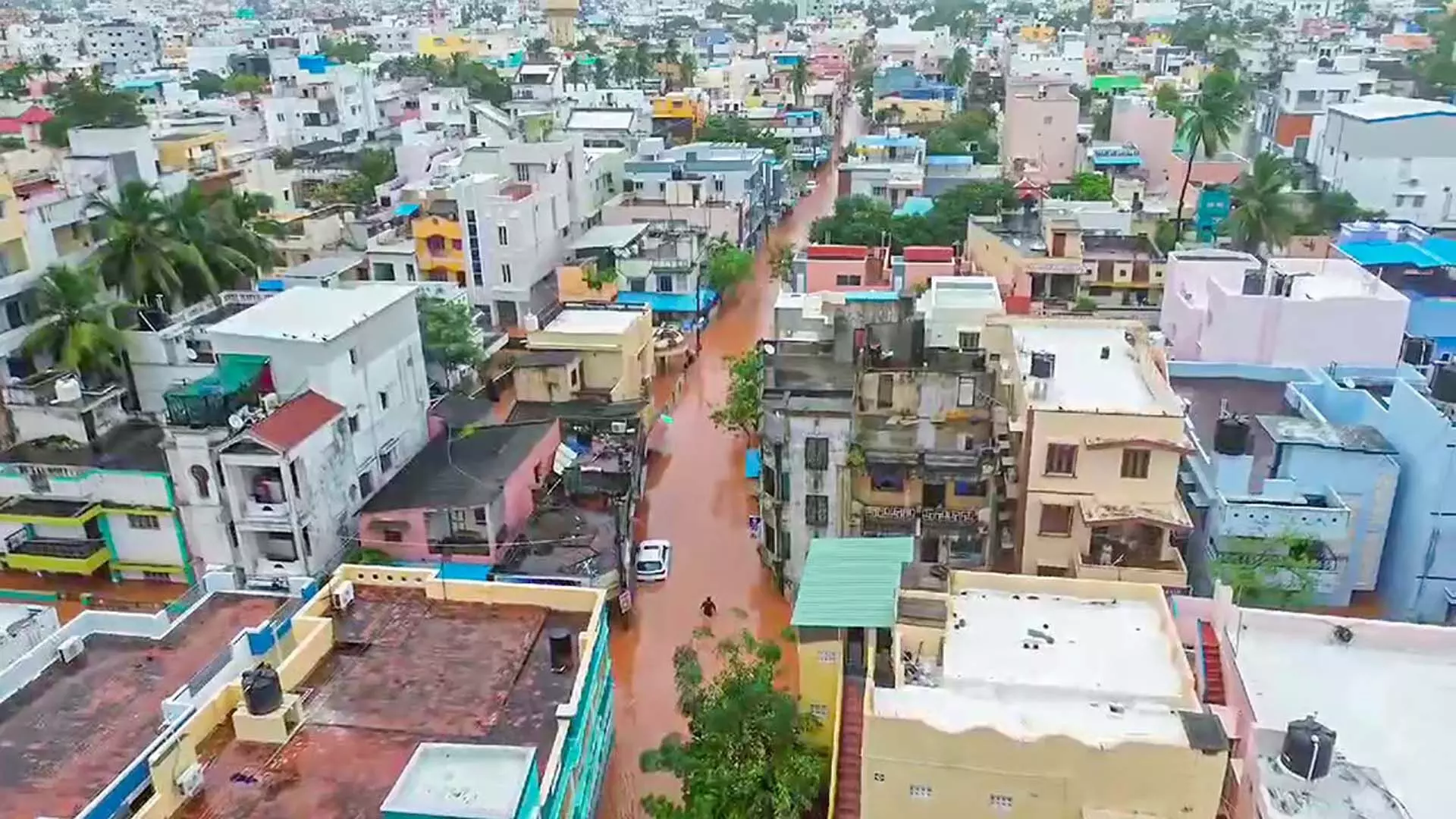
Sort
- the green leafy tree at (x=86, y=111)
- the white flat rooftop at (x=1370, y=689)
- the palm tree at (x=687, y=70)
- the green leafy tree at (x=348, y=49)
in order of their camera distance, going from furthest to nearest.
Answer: the green leafy tree at (x=348, y=49) < the palm tree at (x=687, y=70) < the green leafy tree at (x=86, y=111) < the white flat rooftop at (x=1370, y=689)

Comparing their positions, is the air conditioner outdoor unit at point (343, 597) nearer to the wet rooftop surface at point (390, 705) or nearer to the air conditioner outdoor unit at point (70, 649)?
the wet rooftop surface at point (390, 705)

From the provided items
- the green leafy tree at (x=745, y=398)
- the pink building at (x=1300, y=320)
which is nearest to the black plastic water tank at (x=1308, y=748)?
the green leafy tree at (x=745, y=398)

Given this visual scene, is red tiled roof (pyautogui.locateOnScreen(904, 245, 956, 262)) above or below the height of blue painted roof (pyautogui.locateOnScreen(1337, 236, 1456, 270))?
below

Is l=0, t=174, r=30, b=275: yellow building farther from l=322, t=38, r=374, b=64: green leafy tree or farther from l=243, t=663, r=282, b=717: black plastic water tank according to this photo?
l=322, t=38, r=374, b=64: green leafy tree

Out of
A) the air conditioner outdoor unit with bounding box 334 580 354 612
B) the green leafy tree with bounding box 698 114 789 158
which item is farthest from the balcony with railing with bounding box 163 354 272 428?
the green leafy tree with bounding box 698 114 789 158

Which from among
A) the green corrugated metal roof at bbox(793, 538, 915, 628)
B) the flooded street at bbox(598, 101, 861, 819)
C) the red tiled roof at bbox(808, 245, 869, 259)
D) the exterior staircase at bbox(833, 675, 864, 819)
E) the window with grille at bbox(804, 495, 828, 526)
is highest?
the red tiled roof at bbox(808, 245, 869, 259)

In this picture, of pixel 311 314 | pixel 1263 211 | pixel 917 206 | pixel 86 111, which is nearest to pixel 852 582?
pixel 311 314

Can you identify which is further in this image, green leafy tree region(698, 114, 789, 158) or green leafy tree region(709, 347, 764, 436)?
green leafy tree region(698, 114, 789, 158)
